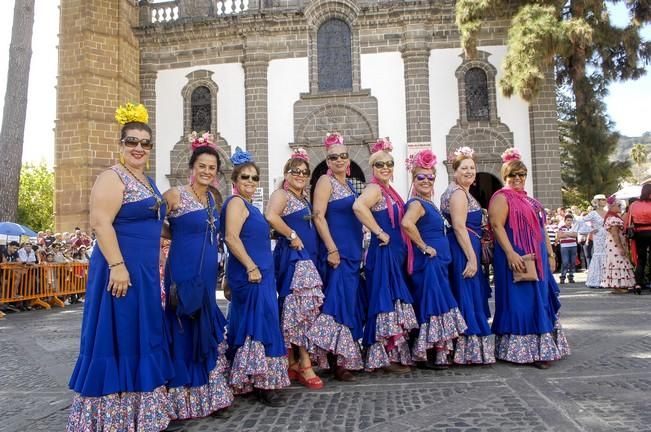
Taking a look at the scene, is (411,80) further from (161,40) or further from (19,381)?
(19,381)

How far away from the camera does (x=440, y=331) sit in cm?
479

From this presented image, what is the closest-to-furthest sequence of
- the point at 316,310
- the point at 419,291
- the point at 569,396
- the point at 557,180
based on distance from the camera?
the point at 569,396 < the point at 316,310 < the point at 419,291 < the point at 557,180

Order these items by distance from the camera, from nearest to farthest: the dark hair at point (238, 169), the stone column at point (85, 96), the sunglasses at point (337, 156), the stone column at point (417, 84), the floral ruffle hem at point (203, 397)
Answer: the floral ruffle hem at point (203, 397) → the dark hair at point (238, 169) → the sunglasses at point (337, 156) → the stone column at point (417, 84) → the stone column at point (85, 96)

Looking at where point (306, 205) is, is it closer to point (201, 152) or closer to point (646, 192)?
point (201, 152)

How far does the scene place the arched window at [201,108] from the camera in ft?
62.8

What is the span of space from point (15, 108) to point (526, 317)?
14.0 meters

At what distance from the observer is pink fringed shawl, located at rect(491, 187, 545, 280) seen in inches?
199

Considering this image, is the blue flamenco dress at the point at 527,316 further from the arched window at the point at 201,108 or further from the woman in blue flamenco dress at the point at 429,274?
the arched window at the point at 201,108

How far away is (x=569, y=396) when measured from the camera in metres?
4.00

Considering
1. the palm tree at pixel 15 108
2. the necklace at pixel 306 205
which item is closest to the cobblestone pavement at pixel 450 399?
the necklace at pixel 306 205

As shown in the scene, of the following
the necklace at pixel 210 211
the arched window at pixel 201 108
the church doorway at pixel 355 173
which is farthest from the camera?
the arched window at pixel 201 108

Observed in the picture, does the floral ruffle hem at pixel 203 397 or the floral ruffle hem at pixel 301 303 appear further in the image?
the floral ruffle hem at pixel 301 303

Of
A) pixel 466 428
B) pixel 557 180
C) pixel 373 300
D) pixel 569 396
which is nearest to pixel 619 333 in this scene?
pixel 569 396

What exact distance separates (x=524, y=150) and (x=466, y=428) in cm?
1546
